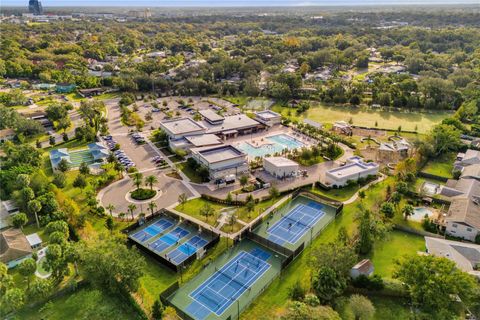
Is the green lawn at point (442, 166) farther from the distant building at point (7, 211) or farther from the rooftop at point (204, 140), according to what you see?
the distant building at point (7, 211)

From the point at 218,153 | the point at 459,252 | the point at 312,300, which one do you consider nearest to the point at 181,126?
the point at 218,153

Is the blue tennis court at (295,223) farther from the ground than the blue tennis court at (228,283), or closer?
farther from the ground

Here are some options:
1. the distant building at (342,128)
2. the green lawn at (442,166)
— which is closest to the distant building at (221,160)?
the distant building at (342,128)

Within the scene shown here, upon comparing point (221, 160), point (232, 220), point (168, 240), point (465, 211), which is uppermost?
point (465, 211)

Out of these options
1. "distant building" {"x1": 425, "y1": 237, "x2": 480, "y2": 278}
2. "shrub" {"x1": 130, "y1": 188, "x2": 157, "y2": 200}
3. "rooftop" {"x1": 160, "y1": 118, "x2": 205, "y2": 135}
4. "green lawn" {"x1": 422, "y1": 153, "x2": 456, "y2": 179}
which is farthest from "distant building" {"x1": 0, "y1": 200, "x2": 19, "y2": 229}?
"green lawn" {"x1": 422, "y1": 153, "x2": 456, "y2": 179}

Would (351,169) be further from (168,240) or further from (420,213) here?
(168,240)

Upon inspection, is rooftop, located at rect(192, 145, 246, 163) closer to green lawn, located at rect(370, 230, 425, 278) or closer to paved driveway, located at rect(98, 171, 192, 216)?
paved driveway, located at rect(98, 171, 192, 216)

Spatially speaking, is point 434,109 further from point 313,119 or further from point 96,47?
point 96,47
